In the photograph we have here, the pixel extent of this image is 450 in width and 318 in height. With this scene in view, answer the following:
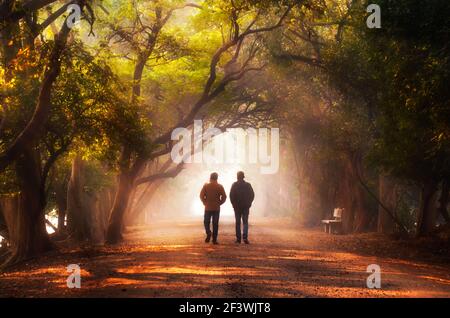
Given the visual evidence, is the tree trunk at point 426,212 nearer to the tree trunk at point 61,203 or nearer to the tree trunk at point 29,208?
the tree trunk at point 29,208

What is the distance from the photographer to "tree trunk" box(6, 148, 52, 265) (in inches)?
690

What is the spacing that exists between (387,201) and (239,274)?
1468 centimetres

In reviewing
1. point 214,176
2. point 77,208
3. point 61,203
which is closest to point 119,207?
point 77,208

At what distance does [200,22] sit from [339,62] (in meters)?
6.01

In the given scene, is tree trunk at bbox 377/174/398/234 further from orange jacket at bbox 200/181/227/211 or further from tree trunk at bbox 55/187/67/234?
tree trunk at bbox 55/187/67/234

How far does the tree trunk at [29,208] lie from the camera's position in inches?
690

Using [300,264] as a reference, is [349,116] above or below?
→ above

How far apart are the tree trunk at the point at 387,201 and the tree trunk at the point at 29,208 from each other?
511 inches

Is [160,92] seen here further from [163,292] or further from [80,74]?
[163,292]

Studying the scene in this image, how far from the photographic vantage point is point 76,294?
8.80 meters

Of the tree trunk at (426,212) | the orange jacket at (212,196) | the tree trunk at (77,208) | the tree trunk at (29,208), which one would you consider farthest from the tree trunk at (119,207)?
the tree trunk at (426,212)

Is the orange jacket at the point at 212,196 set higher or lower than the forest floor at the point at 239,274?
higher

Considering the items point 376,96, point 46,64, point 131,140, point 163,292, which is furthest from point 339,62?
point 163,292

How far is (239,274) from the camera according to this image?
34.6ft
